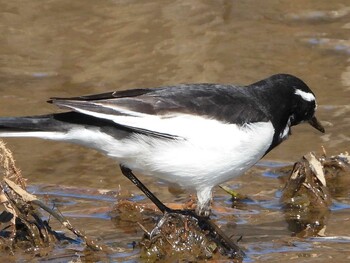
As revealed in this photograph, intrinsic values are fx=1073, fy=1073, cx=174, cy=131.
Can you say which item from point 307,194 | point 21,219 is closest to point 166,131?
point 21,219

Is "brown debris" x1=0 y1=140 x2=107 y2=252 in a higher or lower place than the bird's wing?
lower

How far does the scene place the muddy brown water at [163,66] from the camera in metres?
9.19

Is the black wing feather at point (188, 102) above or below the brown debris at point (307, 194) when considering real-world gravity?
above

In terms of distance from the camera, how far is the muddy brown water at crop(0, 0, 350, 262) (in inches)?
362

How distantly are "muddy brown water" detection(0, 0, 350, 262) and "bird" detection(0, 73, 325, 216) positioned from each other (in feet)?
2.65

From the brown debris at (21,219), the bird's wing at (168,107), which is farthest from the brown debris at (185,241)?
the bird's wing at (168,107)

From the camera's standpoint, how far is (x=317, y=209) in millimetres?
9172

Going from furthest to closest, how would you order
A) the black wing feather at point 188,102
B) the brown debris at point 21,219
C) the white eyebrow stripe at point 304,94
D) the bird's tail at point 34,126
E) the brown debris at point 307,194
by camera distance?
the brown debris at point 307,194 < the white eyebrow stripe at point 304,94 < the brown debris at point 21,219 < the black wing feather at point 188,102 < the bird's tail at point 34,126

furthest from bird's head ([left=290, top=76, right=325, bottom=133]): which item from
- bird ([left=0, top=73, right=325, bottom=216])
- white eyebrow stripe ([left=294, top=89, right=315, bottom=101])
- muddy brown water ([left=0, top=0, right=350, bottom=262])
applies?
muddy brown water ([left=0, top=0, right=350, bottom=262])

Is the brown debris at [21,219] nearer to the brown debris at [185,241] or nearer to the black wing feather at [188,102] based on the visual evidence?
the brown debris at [185,241]

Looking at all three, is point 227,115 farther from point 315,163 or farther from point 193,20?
point 193,20

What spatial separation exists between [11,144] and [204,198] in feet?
9.73

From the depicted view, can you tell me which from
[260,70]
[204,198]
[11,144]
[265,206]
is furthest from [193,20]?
[204,198]

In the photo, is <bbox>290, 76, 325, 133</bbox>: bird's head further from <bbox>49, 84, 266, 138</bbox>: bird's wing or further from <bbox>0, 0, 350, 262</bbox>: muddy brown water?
<bbox>0, 0, 350, 262</bbox>: muddy brown water
